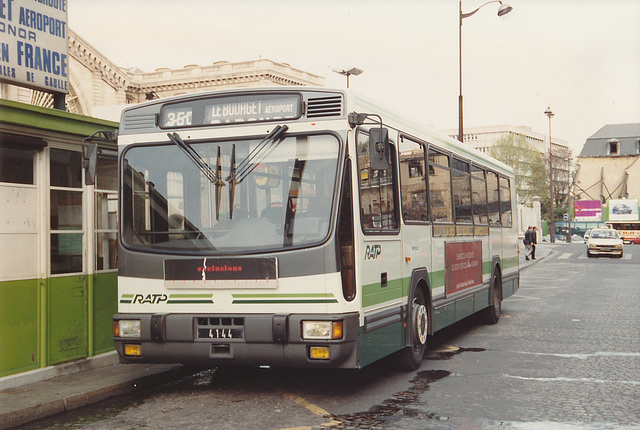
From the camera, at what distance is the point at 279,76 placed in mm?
74125

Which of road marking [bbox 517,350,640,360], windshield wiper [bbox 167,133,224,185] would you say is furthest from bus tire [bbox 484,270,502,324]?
windshield wiper [bbox 167,133,224,185]

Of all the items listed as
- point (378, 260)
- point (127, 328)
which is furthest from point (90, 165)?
point (378, 260)

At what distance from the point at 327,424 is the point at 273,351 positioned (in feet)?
2.70

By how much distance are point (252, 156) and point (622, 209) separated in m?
81.4

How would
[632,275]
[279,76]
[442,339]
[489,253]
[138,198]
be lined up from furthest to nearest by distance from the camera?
1. [279,76]
2. [632,275]
3. [489,253]
4. [442,339]
5. [138,198]

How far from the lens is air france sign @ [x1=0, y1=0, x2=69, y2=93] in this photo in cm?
863

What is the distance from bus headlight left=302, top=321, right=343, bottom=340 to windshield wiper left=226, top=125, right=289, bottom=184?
4.82ft

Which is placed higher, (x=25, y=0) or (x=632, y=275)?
(x=25, y=0)

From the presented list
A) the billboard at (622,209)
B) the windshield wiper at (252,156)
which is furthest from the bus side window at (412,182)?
the billboard at (622,209)

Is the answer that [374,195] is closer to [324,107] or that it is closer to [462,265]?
[324,107]

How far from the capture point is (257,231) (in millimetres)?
6770

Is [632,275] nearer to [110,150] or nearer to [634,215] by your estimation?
[110,150]

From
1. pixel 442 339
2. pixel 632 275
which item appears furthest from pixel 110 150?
pixel 632 275

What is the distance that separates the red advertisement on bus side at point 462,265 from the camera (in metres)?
10.1
